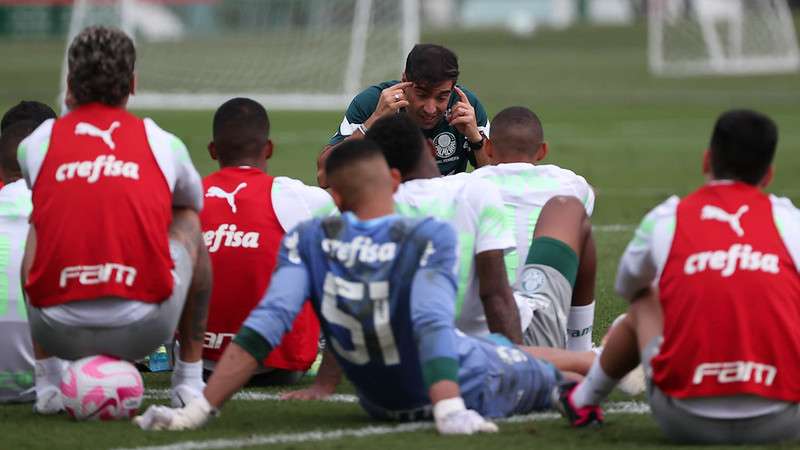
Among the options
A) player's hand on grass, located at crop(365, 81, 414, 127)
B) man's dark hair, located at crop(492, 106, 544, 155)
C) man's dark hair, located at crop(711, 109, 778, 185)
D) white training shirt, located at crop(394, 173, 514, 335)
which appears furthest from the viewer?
player's hand on grass, located at crop(365, 81, 414, 127)

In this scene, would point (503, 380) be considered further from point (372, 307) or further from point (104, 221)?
point (104, 221)

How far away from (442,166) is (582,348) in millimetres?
1980

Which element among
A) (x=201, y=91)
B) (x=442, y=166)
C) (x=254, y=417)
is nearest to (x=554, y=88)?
(x=201, y=91)

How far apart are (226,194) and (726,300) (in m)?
2.59

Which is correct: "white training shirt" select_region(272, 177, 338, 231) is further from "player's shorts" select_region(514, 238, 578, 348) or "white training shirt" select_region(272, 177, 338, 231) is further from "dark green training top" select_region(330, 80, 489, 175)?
"dark green training top" select_region(330, 80, 489, 175)

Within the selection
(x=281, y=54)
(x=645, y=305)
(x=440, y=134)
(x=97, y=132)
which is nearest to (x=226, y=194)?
(x=97, y=132)

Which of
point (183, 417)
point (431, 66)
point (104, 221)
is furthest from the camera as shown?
point (431, 66)

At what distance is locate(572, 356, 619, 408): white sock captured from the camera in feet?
19.0

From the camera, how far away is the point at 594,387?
5.82m

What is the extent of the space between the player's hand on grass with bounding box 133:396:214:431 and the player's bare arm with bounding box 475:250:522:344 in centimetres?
123

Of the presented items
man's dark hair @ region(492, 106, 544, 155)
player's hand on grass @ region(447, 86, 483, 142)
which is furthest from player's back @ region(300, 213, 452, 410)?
player's hand on grass @ region(447, 86, 483, 142)

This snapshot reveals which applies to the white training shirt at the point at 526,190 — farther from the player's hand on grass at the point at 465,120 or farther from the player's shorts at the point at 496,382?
the player's shorts at the point at 496,382

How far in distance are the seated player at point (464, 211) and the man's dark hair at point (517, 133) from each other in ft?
4.17

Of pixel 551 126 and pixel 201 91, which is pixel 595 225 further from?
pixel 201 91
